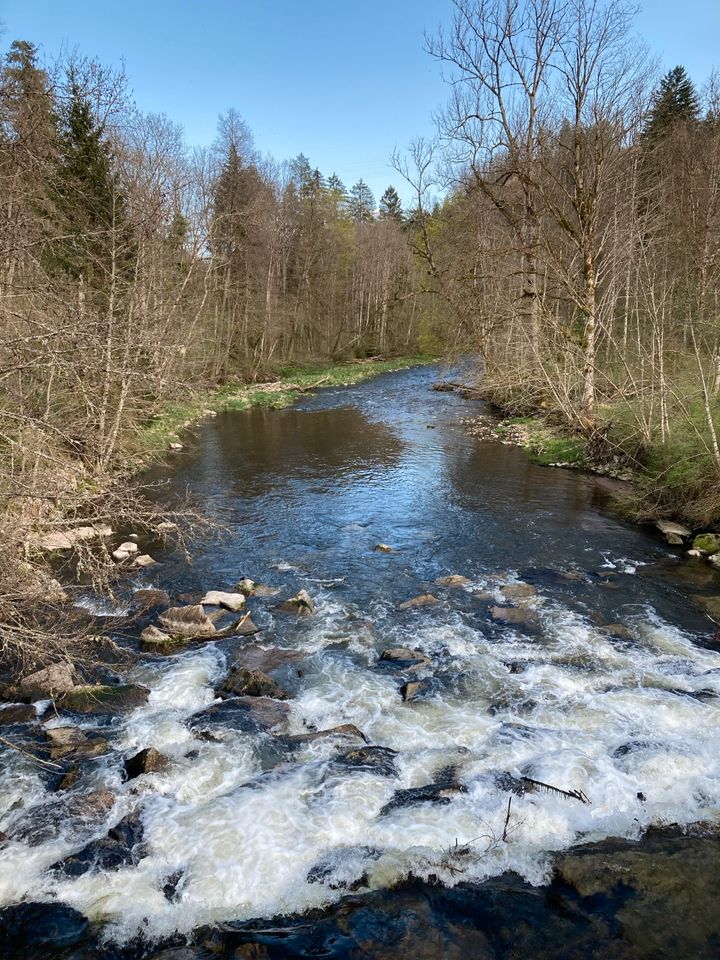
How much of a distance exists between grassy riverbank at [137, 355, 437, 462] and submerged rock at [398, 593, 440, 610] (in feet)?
19.2

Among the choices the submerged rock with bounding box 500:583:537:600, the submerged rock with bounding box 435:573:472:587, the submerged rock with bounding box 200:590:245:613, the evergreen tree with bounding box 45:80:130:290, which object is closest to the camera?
the submerged rock with bounding box 200:590:245:613

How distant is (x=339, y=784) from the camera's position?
16.8 feet

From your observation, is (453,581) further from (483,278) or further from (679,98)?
(679,98)

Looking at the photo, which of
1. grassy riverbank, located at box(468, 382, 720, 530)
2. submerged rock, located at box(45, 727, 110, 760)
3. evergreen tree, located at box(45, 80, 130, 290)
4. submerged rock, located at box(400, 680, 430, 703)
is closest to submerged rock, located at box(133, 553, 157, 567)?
submerged rock, located at box(45, 727, 110, 760)

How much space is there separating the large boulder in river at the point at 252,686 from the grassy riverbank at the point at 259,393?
5.88 metres

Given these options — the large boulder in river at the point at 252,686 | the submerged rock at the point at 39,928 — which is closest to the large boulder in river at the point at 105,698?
the large boulder in river at the point at 252,686

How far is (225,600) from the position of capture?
859 cm

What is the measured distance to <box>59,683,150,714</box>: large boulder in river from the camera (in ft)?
20.4

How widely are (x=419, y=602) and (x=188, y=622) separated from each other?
322 cm

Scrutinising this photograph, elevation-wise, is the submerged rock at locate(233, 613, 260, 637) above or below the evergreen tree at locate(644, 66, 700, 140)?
below

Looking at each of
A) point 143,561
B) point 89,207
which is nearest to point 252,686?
point 143,561

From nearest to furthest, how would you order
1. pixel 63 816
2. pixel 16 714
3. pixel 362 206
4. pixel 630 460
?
1. pixel 63 816
2. pixel 16 714
3. pixel 630 460
4. pixel 362 206

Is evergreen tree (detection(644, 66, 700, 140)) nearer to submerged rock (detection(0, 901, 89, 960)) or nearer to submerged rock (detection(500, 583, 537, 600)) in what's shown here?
submerged rock (detection(500, 583, 537, 600))

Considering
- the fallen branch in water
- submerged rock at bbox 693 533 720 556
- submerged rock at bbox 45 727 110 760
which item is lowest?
the fallen branch in water
